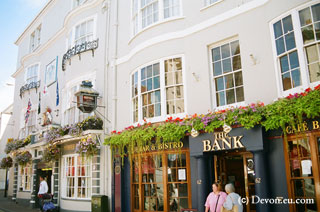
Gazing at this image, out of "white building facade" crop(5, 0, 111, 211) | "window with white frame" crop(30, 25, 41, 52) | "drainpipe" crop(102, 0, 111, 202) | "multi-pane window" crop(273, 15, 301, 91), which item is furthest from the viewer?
"window with white frame" crop(30, 25, 41, 52)

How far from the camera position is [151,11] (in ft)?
36.5

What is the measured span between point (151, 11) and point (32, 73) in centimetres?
1250

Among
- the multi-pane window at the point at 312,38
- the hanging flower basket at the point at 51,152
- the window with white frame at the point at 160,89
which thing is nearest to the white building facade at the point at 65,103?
the hanging flower basket at the point at 51,152

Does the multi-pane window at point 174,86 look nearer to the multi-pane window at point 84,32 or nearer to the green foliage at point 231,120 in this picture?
the green foliage at point 231,120

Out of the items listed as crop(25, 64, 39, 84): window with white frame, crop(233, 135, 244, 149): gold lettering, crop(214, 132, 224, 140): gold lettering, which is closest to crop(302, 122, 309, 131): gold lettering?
crop(233, 135, 244, 149): gold lettering

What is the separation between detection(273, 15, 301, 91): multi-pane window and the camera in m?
7.34

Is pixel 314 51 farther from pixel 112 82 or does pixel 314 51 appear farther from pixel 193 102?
A: pixel 112 82

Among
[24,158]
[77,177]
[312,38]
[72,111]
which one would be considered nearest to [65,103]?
[72,111]

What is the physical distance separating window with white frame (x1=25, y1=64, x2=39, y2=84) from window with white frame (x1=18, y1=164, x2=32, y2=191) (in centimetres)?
576

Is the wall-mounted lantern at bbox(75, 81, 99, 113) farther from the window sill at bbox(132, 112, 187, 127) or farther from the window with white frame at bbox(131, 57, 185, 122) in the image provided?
the window sill at bbox(132, 112, 187, 127)

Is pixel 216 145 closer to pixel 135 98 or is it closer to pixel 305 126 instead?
pixel 305 126

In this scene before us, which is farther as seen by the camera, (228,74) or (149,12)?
(149,12)

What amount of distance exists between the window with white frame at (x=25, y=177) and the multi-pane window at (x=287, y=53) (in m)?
16.1

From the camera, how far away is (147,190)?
33.6 ft
